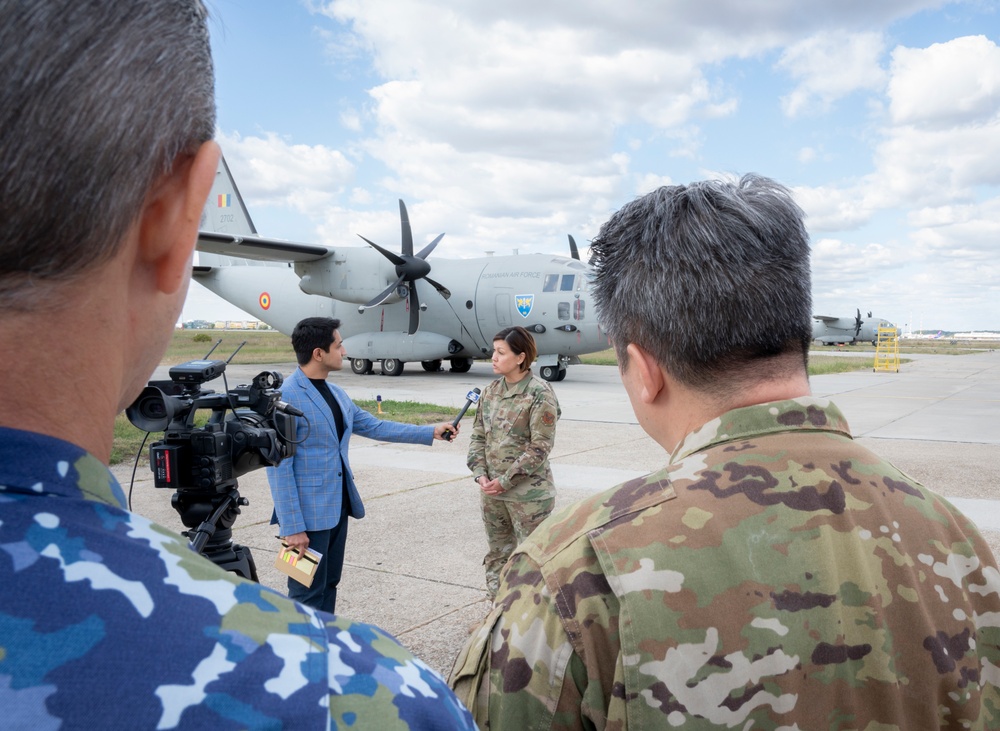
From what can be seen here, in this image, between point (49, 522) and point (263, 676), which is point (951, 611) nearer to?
point (263, 676)

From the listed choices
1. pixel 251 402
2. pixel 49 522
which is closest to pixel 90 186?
pixel 49 522

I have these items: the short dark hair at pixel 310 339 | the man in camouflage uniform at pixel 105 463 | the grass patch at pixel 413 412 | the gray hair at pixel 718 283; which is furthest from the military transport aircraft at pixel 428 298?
the man in camouflage uniform at pixel 105 463

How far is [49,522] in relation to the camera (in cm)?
59

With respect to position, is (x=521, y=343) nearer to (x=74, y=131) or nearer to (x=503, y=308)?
(x=74, y=131)

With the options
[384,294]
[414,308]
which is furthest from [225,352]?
[384,294]

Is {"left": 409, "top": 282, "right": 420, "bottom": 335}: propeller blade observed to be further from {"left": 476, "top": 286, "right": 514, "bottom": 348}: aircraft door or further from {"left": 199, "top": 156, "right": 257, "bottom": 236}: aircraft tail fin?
{"left": 199, "top": 156, "right": 257, "bottom": 236}: aircraft tail fin

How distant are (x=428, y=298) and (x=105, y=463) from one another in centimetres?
1907

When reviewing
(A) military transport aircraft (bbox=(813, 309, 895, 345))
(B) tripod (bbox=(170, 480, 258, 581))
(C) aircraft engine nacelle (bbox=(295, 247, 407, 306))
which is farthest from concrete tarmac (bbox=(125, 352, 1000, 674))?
(A) military transport aircraft (bbox=(813, 309, 895, 345))

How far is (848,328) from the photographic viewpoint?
58188mm

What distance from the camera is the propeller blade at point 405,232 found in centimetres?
1919

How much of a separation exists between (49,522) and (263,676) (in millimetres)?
212

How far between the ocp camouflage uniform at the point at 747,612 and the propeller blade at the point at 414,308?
18430mm

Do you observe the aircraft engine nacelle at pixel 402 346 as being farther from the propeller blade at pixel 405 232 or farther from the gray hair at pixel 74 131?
the gray hair at pixel 74 131

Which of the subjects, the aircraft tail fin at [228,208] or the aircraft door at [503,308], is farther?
the aircraft tail fin at [228,208]
